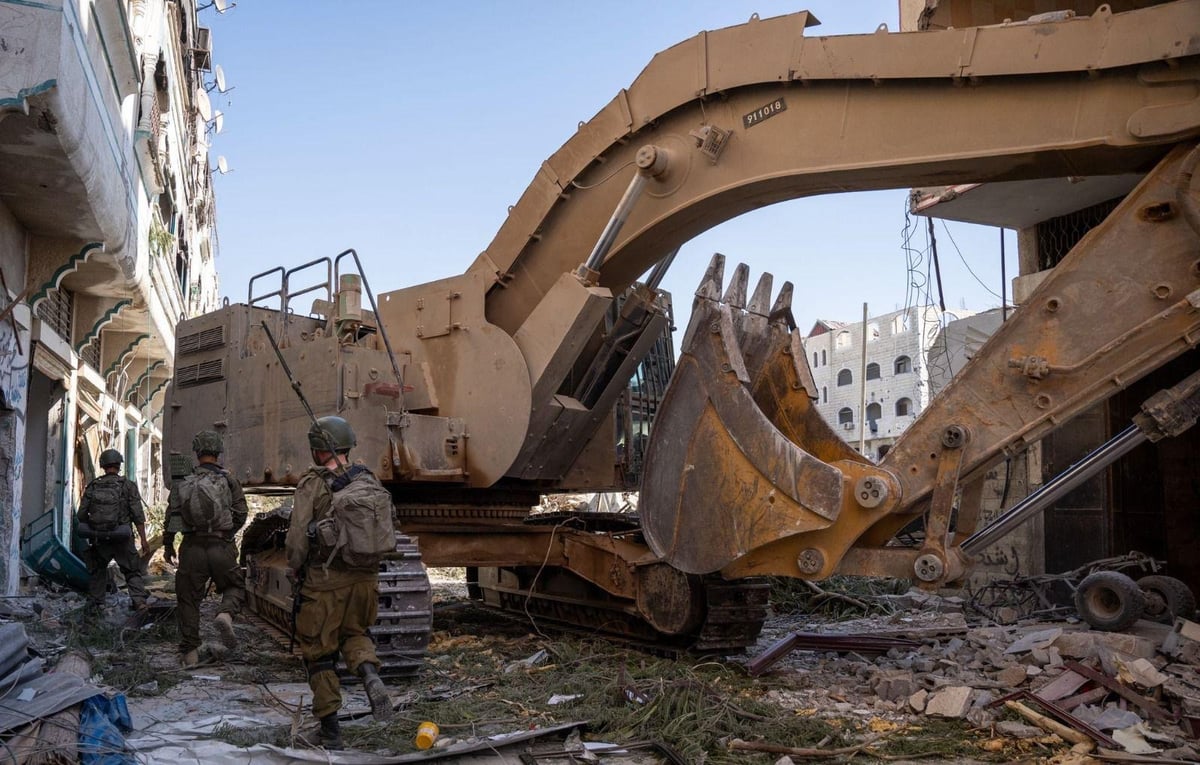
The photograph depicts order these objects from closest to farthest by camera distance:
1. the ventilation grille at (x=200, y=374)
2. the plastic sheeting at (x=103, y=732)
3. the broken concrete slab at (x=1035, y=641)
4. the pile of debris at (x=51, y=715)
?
the pile of debris at (x=51, y=715)
the plastic sheeting at (x=103, y=732)
the broken concrete slab at (x=1035, y=641)
the ventilation grille at (x=200, y=374)

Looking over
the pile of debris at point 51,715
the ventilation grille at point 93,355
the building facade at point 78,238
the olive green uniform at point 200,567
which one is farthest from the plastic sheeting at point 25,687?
the ventilation grille at point 93,355

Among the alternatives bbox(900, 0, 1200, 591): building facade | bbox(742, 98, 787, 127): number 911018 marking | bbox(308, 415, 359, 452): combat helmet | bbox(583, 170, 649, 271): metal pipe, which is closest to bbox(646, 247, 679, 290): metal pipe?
bbox(583, 170, 649, 271): metal pipe

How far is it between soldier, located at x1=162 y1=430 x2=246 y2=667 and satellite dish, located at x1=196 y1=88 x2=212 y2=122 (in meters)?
22.9

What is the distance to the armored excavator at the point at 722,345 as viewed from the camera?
17.8 feet

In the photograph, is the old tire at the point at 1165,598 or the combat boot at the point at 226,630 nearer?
the combat boot at the point at 226,630

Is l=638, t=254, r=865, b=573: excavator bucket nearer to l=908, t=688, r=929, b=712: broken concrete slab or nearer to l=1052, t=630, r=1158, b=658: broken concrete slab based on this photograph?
l=908, t=688, r=929, b=712: broken concrete slab

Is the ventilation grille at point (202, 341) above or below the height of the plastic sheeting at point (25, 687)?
above

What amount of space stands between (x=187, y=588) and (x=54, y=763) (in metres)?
3.75

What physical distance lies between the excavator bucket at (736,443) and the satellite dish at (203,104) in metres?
25.1

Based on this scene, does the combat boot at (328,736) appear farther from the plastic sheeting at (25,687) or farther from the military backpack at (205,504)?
the military backpack at (205,504)

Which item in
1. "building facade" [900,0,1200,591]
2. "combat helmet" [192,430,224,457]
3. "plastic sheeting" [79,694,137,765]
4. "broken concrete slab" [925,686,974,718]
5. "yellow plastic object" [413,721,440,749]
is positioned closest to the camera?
"plastic sheeting" [79,694,137,765]

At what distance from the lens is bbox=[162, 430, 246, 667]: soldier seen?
7.97 meters

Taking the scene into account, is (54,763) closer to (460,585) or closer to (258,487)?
(258,487)

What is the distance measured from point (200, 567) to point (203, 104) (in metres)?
24.7
